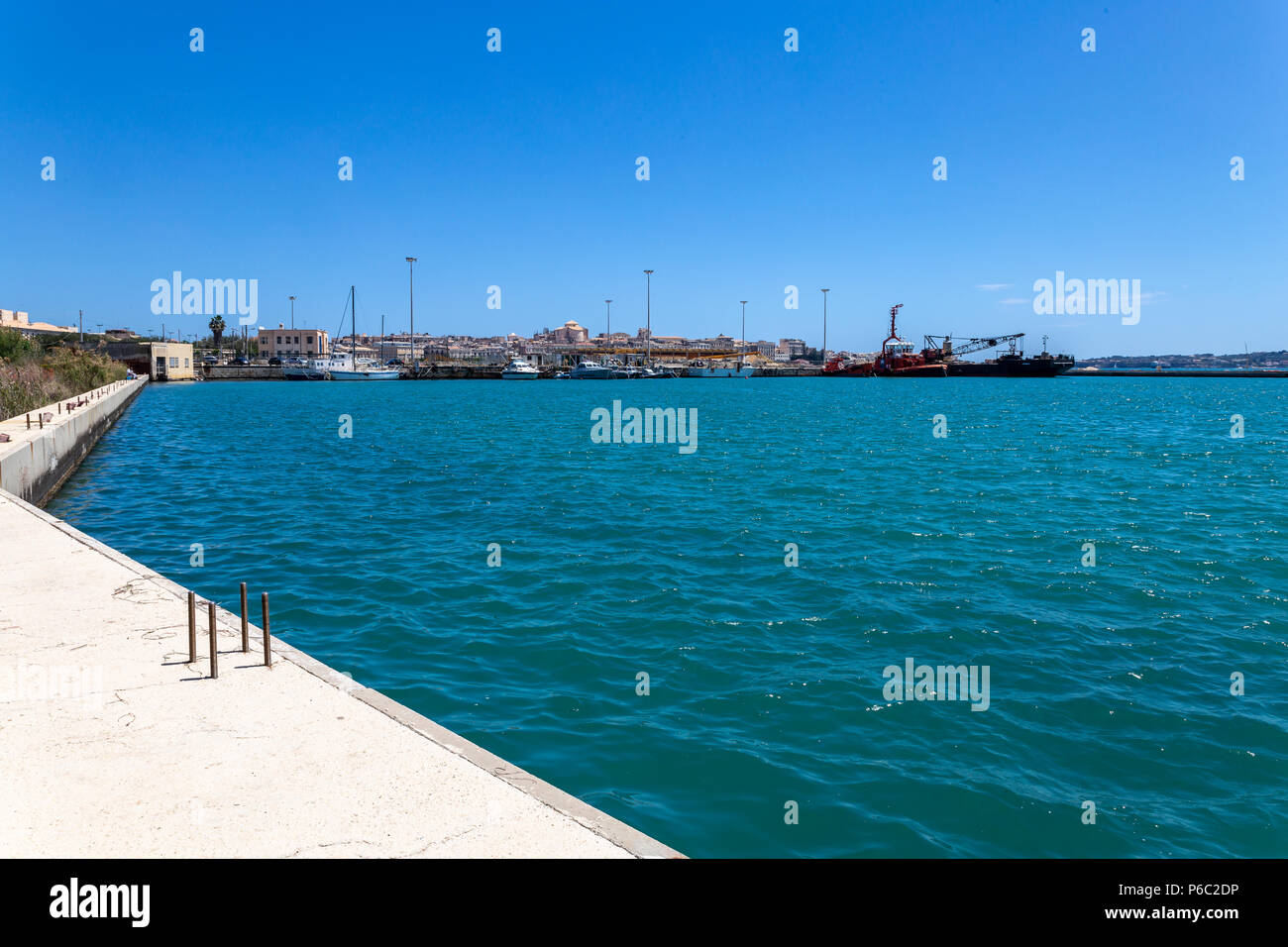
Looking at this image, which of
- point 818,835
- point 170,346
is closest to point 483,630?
point 818,835

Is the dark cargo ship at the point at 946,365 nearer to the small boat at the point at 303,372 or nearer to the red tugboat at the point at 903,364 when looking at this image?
the red tugboat at the point at 903,364

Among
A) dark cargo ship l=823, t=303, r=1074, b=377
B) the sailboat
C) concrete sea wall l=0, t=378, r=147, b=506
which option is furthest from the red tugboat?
concrete sea wall l=0, t=378, r=147, b=506

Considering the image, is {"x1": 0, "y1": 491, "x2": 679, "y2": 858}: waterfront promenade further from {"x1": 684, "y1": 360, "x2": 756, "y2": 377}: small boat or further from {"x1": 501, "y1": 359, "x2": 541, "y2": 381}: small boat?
{"x1": 684, "y1": 360, "x2": 756, "y2": 377}: small boat

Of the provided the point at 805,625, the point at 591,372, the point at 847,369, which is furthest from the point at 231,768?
the point at 847,369

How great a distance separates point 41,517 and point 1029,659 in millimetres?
15998

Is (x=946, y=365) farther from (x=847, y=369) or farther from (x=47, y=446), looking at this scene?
(x=47, y=446)

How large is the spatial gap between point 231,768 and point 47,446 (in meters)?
22.6

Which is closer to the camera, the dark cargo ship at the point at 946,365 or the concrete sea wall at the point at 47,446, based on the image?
the concrete sea wall at the point at 47,446

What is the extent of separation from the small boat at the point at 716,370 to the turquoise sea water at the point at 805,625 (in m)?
150

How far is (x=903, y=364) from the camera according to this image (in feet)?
549

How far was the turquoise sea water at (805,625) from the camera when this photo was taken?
7.61 metres

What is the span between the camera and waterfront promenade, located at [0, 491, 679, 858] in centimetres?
506

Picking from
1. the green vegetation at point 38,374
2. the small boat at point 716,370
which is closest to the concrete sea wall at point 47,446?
the green vegetation at point 38,374

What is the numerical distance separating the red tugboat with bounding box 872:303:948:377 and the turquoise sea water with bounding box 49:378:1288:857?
138 meters
